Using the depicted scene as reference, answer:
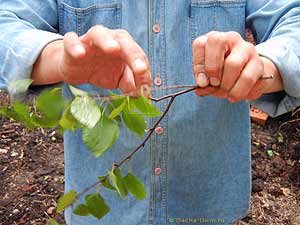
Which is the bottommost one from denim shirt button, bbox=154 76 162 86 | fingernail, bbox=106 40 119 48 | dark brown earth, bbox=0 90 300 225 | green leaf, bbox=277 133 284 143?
Answer: dark brown earth, bbox=0 90 300 225

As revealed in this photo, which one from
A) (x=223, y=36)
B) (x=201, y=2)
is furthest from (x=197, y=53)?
(x=201, y=2)

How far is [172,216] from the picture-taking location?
1179 mm

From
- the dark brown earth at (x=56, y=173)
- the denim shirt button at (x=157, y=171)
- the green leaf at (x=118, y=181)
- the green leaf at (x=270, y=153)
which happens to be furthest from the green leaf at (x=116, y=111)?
the green leaf at (x=270, y=153)

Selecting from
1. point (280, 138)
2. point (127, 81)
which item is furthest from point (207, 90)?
point (280, 138)

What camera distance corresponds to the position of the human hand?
2.24 ft

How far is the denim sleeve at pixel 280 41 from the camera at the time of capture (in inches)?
33.9

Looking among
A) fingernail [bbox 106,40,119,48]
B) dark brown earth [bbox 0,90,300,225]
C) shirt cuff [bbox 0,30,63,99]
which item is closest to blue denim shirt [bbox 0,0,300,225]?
shirt cuff [bbox 0,30,63,99]

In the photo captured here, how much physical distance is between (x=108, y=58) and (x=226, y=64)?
Result: 0.54 ft

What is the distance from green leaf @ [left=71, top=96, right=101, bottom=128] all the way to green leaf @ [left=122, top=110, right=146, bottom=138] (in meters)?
0.05

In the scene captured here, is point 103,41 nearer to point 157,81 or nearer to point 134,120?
point 134,120

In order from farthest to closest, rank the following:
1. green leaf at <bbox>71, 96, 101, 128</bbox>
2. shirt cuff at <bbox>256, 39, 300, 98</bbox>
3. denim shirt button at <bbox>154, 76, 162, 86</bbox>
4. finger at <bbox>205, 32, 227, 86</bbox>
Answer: denim shirt button at <bbox>154, 76, 162, 86</bbox> < shirt cuff at <bbox>256, 39, 300, 98</bbox> < finger at <bbox>205, 32, 227, 86</bbox> < green leaf at <bbox>71, 96, 101, 128</bbox>

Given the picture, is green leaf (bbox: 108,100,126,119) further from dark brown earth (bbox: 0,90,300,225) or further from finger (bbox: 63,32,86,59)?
dark brown earth (bbox: 0,90,300,225)

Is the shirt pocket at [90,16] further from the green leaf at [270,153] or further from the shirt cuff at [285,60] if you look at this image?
the green leaf at [270,153]

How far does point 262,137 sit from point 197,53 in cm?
164
